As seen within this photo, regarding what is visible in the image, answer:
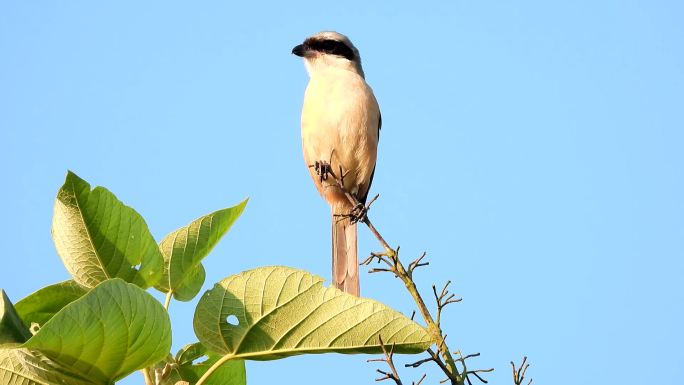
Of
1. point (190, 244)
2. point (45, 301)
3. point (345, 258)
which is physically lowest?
point (345, 258)

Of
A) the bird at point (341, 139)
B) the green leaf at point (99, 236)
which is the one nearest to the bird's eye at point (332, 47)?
the bird at point (341, 139)

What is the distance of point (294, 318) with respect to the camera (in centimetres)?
174

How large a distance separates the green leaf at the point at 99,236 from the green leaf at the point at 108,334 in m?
0.24

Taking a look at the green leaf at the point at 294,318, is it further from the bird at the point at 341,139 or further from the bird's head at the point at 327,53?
the bird's head at the point at 327,53

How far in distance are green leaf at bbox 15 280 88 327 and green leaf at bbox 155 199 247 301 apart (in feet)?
0.66

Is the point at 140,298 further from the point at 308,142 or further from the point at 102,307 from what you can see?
the point at 308,142

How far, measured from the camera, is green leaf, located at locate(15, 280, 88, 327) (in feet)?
6.09

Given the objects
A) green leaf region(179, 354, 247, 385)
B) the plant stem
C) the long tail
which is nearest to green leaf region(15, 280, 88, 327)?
green leaf region(179, 354, 247, 385)

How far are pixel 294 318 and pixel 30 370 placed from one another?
0.53m

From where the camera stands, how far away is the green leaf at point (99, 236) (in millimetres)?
1738

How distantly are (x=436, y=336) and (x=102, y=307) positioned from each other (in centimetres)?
66

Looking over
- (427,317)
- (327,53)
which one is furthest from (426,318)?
(327,53)

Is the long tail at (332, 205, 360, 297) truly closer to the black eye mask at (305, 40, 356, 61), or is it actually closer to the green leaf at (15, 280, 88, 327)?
the black eye mask at (305, 40, 356, 61)

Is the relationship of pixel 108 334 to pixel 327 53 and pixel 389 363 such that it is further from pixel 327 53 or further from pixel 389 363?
pixel 327 53
